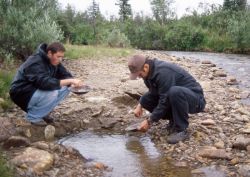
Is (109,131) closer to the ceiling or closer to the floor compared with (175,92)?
closer to the floor

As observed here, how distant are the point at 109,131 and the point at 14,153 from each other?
5.94ft

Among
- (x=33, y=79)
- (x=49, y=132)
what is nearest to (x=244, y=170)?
(x=49, y=132)

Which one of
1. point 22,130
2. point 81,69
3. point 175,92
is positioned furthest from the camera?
point 81,69

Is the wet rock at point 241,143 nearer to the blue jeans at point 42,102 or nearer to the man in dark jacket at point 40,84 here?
the man in dark jacket at point 40,84

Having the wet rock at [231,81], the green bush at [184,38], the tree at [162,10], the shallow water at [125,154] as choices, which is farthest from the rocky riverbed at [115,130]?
the tree at [162,10]

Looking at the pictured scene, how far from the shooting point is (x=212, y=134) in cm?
604

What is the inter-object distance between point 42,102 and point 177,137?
203 centimetres

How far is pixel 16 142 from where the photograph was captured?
5242 millimetres

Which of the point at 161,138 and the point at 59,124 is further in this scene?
the point at 59,124

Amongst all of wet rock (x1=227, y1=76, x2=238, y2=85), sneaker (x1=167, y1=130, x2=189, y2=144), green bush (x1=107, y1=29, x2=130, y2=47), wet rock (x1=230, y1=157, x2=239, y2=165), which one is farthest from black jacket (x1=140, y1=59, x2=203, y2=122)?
green bush (x1=107, y1=29, x2=130, y2=47)

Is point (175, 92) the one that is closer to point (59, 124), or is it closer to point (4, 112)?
point (59, 124)

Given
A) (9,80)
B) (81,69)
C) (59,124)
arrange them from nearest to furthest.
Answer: (59,124) → (9,80) → (81,69)

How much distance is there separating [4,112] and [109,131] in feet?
5.74

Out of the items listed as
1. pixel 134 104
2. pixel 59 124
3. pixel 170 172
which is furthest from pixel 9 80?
pixel 170 172
